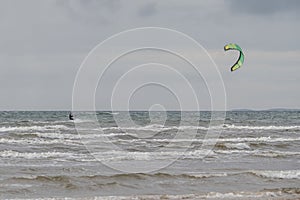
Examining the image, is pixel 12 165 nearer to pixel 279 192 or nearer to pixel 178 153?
pixel 178 153

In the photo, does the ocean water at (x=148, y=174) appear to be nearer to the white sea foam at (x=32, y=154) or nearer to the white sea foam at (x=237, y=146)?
the white sea foam at (x=32, y=154)

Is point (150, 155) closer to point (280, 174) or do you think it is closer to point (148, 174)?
point (148, 174)

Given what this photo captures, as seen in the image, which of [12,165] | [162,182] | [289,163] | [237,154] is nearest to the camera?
[162,182]

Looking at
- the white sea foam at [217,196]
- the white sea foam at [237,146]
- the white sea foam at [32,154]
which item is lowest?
the white sea foam at [217,196]

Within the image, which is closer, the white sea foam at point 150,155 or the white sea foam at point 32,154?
the white sea foam at point 150,155

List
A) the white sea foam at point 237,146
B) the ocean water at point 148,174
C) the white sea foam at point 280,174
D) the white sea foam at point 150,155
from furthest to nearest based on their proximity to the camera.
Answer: the white sea foam at point 237,146, the white sea foam at point 150,155, the white sea foam at point 280,174, the ocean water at point 148,174

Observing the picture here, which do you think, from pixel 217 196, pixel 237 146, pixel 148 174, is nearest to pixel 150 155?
pixel 148 174

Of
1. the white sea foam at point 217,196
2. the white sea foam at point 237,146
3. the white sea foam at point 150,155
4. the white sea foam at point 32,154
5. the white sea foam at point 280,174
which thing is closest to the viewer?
the white sea foam at point 217,196

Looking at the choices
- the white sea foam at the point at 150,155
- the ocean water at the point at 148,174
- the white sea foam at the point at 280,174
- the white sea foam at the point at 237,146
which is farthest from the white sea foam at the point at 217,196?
the white sea foam at the point at 237,146

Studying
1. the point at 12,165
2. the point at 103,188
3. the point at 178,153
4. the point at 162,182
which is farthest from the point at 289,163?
the point at 12,165

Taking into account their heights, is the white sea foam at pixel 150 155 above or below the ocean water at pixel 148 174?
above

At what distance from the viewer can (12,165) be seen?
18734mm

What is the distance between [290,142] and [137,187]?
18.2 m

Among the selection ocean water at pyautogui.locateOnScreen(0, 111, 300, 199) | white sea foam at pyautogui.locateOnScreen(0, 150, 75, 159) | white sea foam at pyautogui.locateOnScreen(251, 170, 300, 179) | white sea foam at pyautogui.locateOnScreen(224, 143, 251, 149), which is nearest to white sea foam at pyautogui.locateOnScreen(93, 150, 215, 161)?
ocean water at pyautogui.locateOnScreen(0, 111, 300, 199)
